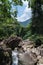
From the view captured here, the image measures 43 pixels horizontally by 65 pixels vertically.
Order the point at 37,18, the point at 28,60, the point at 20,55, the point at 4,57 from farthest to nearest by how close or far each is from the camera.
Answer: the point at 37,18 → the point at 20,55 → the point at 28,60 → the point at 4,57

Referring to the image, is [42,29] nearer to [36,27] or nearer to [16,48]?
[36,27]

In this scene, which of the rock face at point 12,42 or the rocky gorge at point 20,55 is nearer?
the rocky gorge at point 20,55

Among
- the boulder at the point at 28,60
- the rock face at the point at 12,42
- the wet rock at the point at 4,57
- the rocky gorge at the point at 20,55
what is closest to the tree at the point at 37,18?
the rocky gorge at the point at 20,55

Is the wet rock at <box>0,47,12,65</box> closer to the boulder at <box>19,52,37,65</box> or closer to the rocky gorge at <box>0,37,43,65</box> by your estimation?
the rocky gorge at <box>0,37,43,65</box>

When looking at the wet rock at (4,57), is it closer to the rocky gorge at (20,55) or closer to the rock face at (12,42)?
the rocky gorge at (20,55)

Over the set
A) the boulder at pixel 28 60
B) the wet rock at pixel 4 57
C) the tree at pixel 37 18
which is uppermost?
the wet rock at pixel 4 57

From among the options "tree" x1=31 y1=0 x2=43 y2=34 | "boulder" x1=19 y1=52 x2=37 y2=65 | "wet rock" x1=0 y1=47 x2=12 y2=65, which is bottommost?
"tree" x1=31 y1=0 x2=43 y2=34

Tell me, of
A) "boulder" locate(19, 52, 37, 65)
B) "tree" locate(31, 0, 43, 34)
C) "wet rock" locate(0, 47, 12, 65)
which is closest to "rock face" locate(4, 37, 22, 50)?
"tree" locate(31, 0, 43, 34)

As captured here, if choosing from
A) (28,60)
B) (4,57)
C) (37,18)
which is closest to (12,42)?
(37,18)

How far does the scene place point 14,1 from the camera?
14.7 meters

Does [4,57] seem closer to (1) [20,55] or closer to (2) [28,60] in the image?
(2) [28,60]

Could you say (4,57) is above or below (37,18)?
above

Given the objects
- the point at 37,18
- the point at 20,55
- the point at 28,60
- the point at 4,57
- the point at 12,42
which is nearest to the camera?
the point at 4,57

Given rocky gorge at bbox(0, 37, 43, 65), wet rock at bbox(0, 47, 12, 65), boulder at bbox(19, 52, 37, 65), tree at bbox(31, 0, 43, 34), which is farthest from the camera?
tree at bbox(31, 0, 43, 34)
